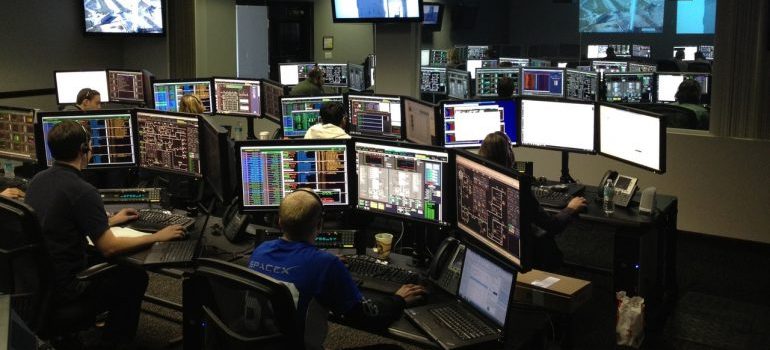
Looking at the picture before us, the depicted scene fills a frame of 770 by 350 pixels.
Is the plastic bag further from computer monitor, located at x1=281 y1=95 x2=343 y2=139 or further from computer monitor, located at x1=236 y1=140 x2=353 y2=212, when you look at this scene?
computer monitor, located at x1=281 y1=95 x2=343 y2=139

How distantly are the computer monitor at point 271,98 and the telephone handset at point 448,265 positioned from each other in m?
3.53

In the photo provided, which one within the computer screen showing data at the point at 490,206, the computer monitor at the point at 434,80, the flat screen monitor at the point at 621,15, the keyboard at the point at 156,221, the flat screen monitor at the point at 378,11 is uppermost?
the flat screen monitor at the point at 621,15

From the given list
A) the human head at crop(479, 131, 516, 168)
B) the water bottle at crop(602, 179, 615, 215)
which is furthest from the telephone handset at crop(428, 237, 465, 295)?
the water bottle at crop(602, 179, 615, 215)

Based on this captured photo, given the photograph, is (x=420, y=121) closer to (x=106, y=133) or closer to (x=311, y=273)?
(x=106, y=133)

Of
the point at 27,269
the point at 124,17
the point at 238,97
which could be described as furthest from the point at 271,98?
the point at 27,269

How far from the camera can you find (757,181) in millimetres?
5879

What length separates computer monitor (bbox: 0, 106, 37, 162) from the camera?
4.82 m

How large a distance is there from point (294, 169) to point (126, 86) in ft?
15.4

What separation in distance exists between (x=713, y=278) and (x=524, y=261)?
3.06 m

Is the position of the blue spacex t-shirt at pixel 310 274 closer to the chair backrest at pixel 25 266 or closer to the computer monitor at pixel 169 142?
the chair backrest at pixel 25 266

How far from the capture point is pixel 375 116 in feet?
19.7

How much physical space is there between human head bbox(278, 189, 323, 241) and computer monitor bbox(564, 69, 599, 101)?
18.3ft

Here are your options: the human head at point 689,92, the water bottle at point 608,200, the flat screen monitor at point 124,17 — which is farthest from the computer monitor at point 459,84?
the water bottle at point 608,200

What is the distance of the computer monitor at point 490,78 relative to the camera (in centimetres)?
800
